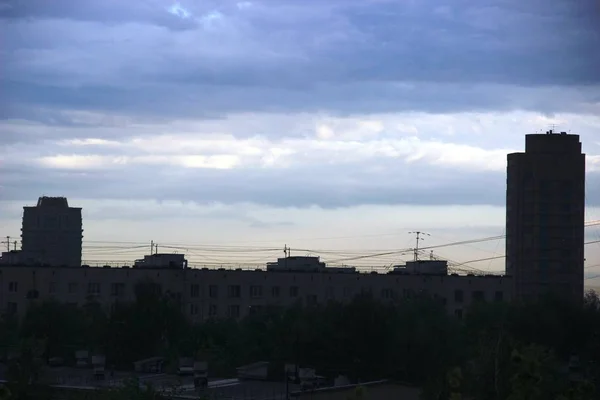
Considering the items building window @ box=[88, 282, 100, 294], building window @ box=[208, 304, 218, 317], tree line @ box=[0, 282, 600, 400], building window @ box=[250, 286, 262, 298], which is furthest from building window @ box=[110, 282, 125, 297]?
tree line @ box=[0, 282, 600, 400]

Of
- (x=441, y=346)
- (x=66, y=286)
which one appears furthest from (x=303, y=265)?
(x=441, y=346)

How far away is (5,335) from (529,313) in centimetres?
2097

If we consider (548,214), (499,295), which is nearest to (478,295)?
(499,295)

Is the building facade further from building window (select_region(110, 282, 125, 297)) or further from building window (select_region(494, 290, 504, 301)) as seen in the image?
building window (select_region(494, 290, 504, 301))

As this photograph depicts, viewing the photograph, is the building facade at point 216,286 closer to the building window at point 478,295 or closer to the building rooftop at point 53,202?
the building window at point 478,295

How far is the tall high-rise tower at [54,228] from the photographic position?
114 m

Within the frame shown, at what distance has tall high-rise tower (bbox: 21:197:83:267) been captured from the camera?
113625mm

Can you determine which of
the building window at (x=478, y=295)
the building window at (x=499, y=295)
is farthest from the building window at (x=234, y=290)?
the building window at (x=499, y=295)

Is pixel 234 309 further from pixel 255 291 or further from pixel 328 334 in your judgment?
pixel 328 334

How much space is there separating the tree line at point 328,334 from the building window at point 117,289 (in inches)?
278

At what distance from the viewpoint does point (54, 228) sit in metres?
118

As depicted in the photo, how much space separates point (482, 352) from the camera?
1722 cm

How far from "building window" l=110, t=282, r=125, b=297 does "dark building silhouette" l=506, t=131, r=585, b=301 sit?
115 ft

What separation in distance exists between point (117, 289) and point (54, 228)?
58.4m
